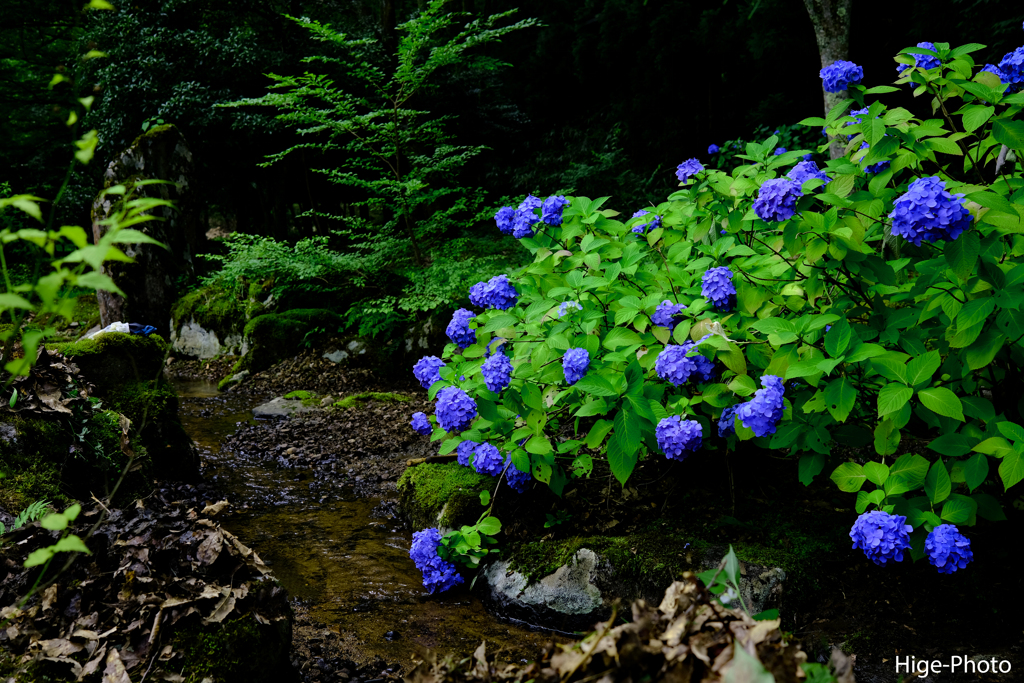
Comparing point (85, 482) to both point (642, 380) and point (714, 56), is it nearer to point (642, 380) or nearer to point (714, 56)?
point (642, 380)

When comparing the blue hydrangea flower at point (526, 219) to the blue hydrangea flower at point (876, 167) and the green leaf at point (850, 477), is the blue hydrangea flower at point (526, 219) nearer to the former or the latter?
the blue hydrangea flower at point (876, 167)

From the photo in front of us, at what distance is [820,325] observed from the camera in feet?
6.44

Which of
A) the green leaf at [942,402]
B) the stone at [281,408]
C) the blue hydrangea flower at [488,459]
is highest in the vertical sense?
the green leaf at [942,402]

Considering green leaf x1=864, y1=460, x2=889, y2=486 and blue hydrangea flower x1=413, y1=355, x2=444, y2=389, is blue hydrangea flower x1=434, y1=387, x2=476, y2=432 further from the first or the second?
green leaf x1=864, y1=460, x2=889, y2=486

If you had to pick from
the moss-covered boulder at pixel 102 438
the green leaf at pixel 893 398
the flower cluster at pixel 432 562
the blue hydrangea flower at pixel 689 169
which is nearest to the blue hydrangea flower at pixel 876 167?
the blue hydrangea flower at pixel 689 169

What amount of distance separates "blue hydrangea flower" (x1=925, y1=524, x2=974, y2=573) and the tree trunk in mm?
4178

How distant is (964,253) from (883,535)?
88 centimetres

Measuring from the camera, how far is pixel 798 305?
7.68ft

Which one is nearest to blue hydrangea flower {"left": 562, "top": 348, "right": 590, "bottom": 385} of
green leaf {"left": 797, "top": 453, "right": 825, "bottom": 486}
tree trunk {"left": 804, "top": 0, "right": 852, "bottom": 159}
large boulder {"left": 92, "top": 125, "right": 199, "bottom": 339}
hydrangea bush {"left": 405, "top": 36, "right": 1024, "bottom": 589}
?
hydrangea bush {"left": 405, "top": 36, "right": 1024, "bottom": 589}

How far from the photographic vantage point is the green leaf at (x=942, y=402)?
74.2 inches

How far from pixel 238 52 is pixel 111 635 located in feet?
34.9

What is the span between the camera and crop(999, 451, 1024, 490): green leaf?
189cm

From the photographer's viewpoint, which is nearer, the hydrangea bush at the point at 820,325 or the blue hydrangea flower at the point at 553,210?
the hydrangea bush at the point at 820,325

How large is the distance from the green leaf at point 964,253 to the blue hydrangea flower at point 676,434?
90 cm
